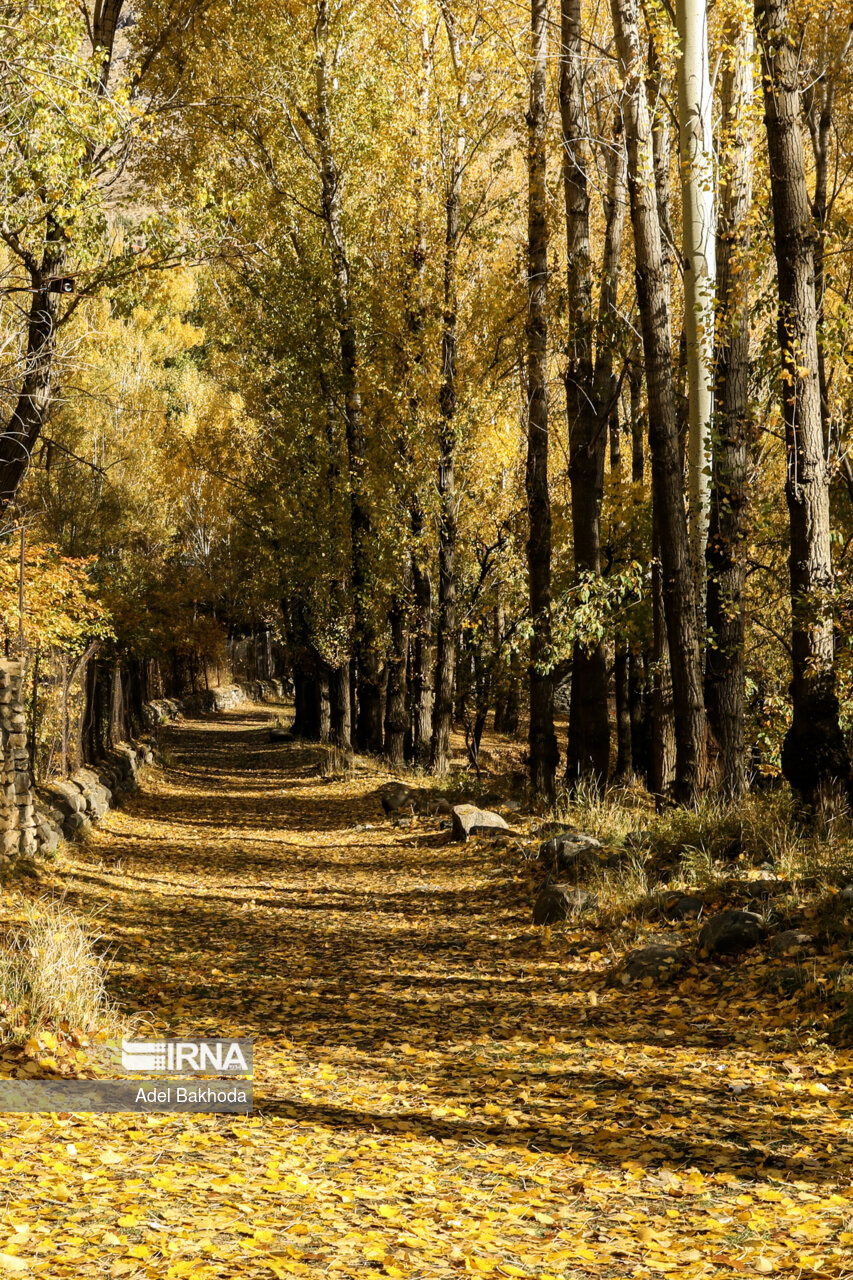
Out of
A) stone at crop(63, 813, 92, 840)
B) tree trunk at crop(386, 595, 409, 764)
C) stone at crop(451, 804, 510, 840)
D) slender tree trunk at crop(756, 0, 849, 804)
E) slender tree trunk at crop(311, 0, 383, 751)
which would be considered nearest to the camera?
slender tree trunk at crop(756, 0, 849, 804)

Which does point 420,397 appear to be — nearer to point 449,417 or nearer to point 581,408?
point 449,417

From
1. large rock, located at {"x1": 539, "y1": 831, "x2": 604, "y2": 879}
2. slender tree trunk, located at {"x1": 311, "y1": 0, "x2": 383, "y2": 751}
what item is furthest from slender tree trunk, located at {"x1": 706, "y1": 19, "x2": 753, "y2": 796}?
slender tree trunk, located at {"x1": 311, "y1": 0, "x2": 383, "y2": 751}

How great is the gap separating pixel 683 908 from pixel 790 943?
122cm

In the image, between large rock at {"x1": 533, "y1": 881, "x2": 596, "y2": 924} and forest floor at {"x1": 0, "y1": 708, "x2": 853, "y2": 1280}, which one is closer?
forest floor at {"x1": 0, "y1": 708, "x2": 853, "y2": 1280}

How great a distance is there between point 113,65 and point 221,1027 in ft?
37.8

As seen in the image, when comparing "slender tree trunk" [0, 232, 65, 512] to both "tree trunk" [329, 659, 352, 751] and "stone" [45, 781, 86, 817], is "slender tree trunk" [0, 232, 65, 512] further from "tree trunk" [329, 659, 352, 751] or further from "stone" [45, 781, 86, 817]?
"tree trunk" [329, 659, 352, 751]

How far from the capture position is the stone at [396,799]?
15281 mm

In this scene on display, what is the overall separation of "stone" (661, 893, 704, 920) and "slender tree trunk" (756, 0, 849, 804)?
1.37 m

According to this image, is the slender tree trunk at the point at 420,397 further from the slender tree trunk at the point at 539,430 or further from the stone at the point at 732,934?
the stone at the point at 732,934

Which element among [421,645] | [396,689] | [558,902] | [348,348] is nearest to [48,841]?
[558,902]

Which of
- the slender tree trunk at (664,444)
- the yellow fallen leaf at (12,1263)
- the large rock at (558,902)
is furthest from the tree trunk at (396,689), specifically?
the yellow fallen leaf at (12,1263)

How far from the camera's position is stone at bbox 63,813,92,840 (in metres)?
12.8

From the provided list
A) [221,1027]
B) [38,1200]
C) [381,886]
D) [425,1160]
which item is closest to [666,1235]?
[425,1160]

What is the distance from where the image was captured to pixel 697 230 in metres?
9.70
